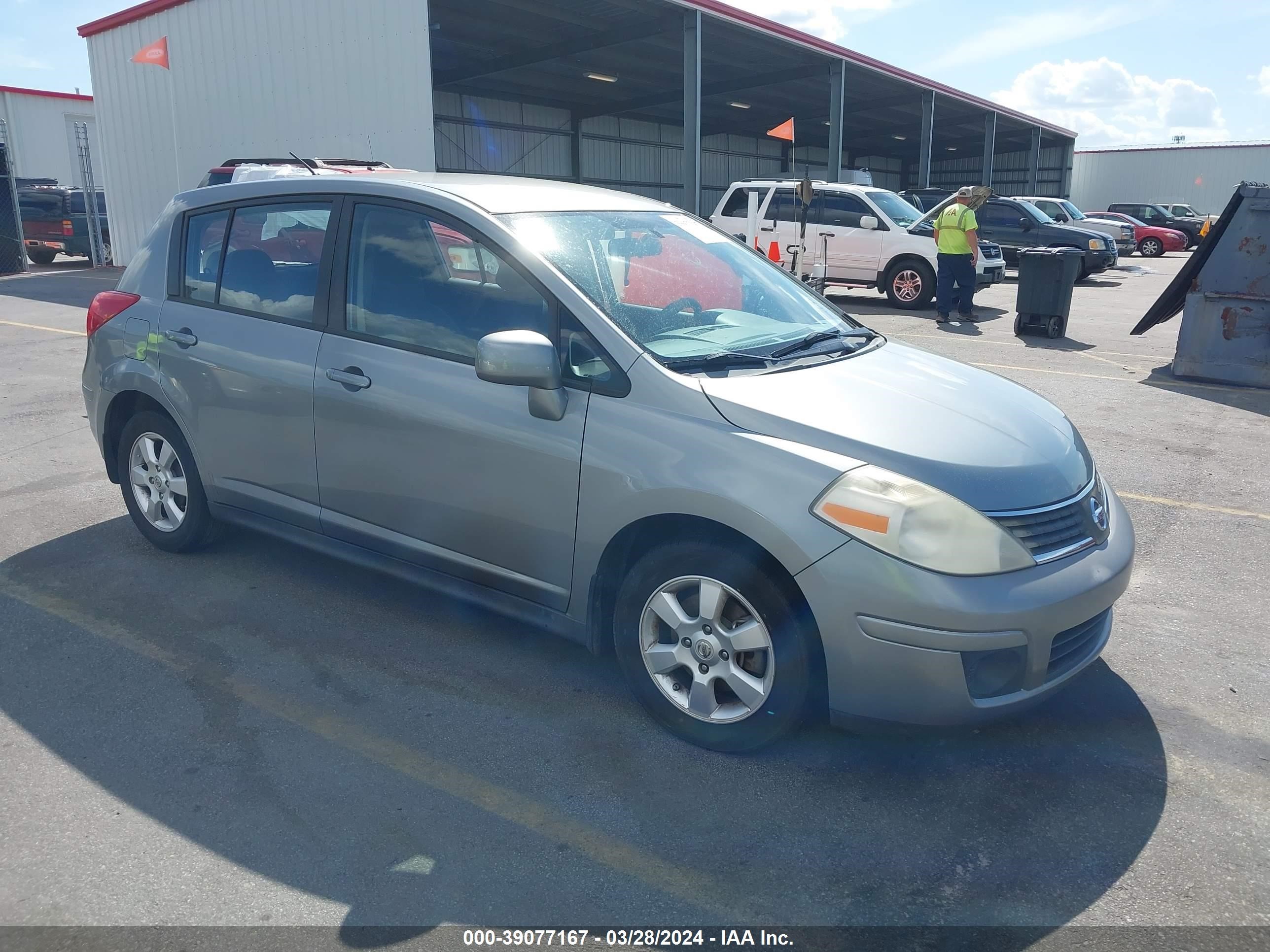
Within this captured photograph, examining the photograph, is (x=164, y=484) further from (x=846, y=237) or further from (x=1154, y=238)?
(x=1154, y=238)

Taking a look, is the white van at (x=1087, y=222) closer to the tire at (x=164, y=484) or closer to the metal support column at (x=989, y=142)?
the metal support column at (x=989, y=142)

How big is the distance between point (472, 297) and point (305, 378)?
2.76 feet

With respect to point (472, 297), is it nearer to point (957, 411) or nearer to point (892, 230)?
point (957, 411)

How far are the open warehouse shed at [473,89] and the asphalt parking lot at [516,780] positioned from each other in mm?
13428

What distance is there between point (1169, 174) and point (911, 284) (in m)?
41.4

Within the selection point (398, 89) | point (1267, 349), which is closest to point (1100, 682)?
point (1267, 349)

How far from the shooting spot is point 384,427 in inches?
146

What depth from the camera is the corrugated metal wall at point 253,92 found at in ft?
54.2

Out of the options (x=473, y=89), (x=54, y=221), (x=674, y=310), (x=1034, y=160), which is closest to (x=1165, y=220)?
(x=1034, y=160)

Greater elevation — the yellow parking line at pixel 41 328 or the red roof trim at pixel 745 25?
the red roof trim at pixel 745 25

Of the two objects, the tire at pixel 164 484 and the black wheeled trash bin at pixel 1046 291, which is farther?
the black wheeled trash bin at pixel 1046 291

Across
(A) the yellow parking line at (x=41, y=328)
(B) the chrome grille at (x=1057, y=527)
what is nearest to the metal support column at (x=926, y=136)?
(A) the yellow parking line at (x=41, y=328)

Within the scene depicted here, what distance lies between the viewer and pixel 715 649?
3068mm

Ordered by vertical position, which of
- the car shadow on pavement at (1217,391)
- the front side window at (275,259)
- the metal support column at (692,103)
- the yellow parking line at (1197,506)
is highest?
the metal support column at (692,103)
